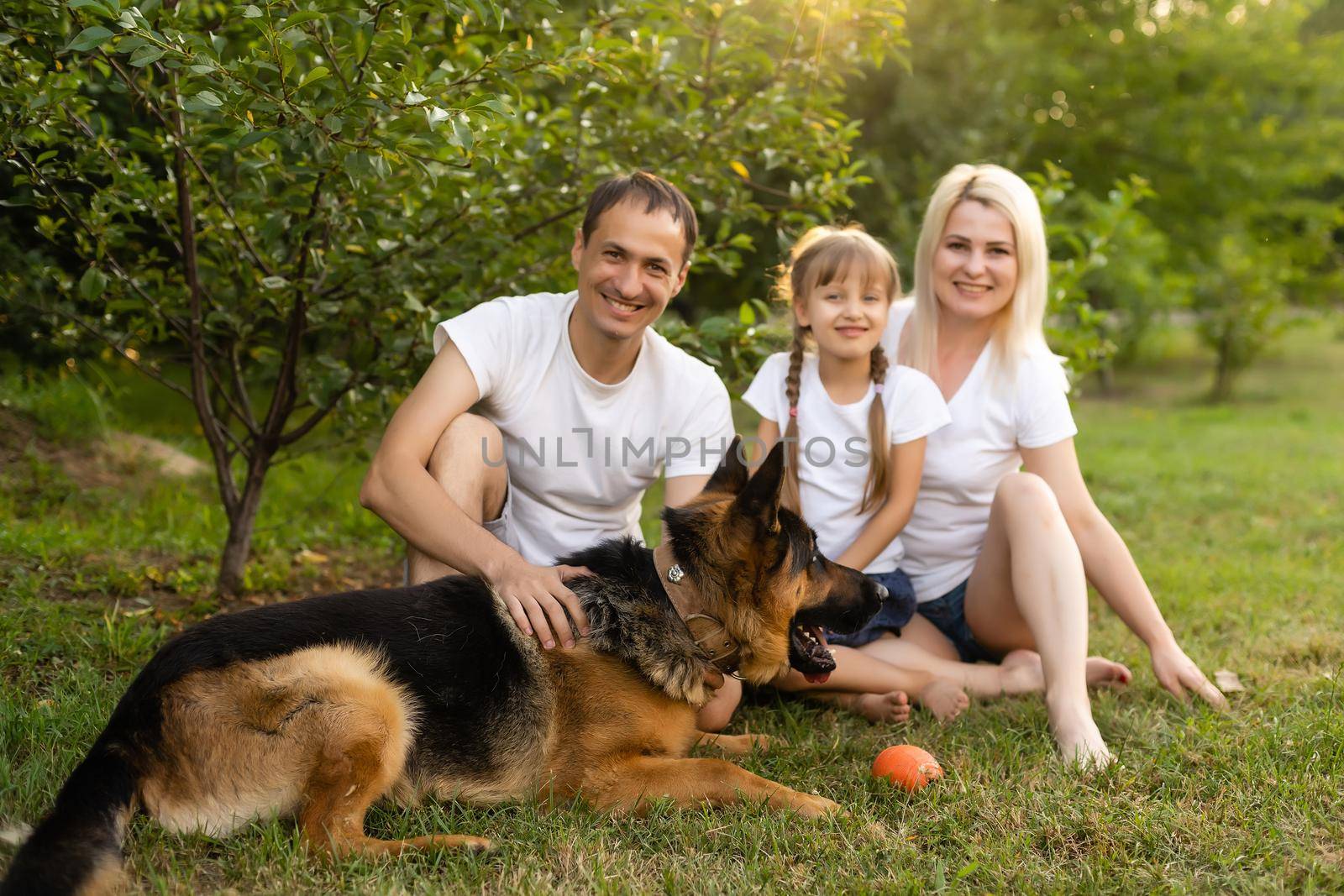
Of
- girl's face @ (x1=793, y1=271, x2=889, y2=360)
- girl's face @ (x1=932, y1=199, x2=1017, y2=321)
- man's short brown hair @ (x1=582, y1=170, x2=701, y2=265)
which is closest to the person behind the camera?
man's short brown hair @ (x1=582, y1=170, x2=701, y2=265)

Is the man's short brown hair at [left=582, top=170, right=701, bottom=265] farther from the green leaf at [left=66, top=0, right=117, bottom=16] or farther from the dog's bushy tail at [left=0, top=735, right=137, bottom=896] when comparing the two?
the dog's bushy tail at [left=0, top=735, right=137, bottom=896]

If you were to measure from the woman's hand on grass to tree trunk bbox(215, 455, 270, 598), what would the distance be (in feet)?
14.3

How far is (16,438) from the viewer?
22.7 feet

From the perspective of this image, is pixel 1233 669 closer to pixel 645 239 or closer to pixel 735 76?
pixel 645 239

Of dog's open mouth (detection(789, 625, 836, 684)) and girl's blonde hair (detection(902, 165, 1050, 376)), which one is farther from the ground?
girl's blonde hair (detection(902, 165, 1050, 376))

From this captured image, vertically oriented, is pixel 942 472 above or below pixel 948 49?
below

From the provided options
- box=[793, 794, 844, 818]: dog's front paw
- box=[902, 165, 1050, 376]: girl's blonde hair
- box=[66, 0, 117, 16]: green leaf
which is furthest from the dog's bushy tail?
box=[902, 165, 1050, 376]: girl's blonde hair

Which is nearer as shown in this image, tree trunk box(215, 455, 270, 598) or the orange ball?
the orange ball

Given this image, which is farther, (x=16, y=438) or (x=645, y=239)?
(x=16, y=438)

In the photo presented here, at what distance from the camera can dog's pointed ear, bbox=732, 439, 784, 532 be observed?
3.22 metres

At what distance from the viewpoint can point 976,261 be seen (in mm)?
4508

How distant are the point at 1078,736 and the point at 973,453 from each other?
137 cm

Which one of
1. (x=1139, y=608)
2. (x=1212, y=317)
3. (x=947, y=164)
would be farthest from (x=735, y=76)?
(x=1212, y=317)

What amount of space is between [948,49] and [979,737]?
11733 millimetres
